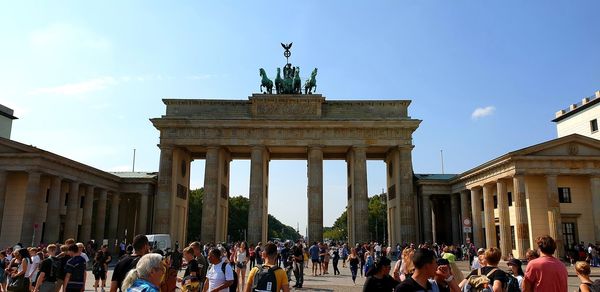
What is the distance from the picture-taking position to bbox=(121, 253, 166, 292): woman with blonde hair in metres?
4.67

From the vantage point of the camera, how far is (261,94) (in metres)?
51.9

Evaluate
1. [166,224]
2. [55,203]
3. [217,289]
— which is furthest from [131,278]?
[166,224]

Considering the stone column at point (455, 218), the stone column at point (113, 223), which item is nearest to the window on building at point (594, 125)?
the stone column at point (455, 218)

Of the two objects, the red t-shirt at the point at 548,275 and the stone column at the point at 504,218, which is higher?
the stone column at the point at 504,218

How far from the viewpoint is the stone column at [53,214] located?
3947 centimetres

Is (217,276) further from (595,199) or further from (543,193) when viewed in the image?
(595,199)

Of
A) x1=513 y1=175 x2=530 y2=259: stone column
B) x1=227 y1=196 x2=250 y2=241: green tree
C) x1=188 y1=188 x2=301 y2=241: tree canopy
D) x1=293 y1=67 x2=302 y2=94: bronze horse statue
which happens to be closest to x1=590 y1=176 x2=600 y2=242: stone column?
x1=513 y1=175 x2=530 y2=259: stone column

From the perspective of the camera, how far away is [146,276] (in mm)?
4832

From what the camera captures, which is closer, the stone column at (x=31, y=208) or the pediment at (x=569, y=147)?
the stone column at (x=31, y=208)

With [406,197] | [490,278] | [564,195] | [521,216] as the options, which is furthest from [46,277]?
[406,197]

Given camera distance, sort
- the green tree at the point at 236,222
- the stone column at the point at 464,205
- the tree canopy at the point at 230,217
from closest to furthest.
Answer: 1. the stone column at the point at 464,205
2. the tree canopy at the point at 230,217
3. the green tree at the point at 236,222

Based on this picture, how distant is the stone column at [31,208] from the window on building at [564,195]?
43.3 m

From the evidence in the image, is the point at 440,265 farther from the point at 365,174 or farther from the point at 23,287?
the point at 365,174

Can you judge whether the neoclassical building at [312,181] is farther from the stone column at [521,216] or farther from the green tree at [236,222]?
the green tree at [236,222]
